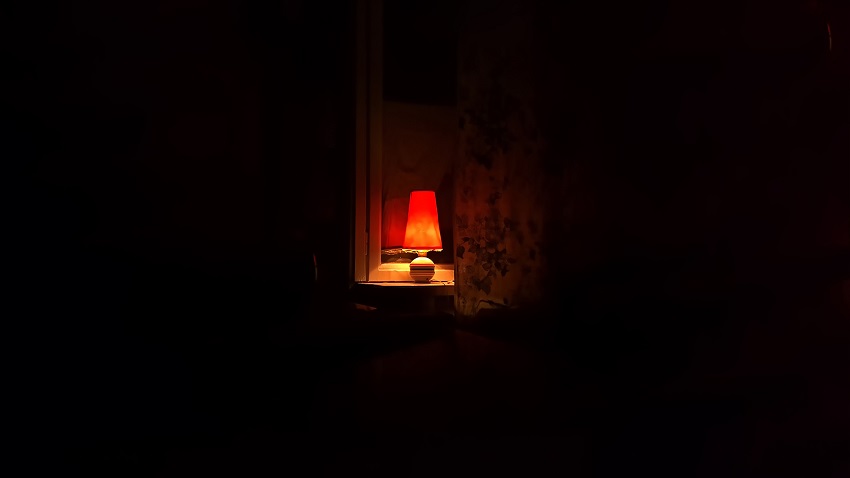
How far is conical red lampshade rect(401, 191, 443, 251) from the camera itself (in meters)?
2.83

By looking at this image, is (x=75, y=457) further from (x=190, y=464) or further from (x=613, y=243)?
(x=613, y=243)

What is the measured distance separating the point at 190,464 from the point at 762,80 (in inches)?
52.4

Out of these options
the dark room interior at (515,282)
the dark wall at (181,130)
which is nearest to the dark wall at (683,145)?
the dark room interior at (515,282)

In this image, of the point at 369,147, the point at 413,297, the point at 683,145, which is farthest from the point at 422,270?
the point at 683,145

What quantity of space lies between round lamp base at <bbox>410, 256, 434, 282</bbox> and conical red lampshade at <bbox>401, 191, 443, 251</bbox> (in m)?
0.10

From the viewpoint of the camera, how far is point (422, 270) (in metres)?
2.73

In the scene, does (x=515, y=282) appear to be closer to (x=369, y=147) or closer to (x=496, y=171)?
(x=496, y=171)

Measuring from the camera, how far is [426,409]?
1.16 metres

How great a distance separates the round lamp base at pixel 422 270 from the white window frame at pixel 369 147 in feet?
0.57

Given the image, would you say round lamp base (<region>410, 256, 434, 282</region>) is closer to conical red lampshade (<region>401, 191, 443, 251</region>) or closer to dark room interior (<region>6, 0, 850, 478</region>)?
conical red lampshade (<region>401, 191, 443, 251</region>)

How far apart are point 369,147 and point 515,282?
1418 millimetres

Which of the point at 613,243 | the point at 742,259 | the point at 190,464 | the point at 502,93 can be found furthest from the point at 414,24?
the point at 190,464

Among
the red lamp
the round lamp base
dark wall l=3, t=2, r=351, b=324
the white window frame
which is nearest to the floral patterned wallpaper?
dark wall l=3, t=2, r=351, b=324

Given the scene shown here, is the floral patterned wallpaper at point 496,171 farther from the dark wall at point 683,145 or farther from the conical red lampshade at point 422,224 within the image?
the conical red lampshade at point 422,224
